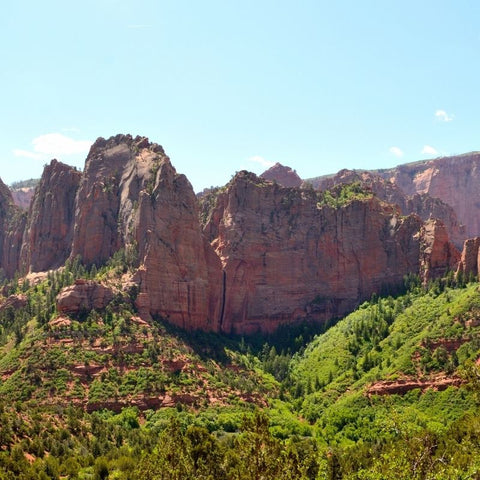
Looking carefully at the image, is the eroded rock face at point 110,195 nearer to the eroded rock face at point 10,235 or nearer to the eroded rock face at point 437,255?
the eroded rock face at point 10,235

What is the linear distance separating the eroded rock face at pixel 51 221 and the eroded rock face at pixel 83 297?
118 ft

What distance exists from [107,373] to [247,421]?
189 feet

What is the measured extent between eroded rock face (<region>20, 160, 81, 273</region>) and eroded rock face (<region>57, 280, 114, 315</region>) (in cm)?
3607

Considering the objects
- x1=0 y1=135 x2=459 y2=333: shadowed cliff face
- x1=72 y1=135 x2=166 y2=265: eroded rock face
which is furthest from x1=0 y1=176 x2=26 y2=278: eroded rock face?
x1=72 y1=135 x2=166 y2=265: eroded rock face

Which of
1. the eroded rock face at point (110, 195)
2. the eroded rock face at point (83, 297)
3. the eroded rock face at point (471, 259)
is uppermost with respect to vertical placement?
the eroded rock face at point (110, 195)

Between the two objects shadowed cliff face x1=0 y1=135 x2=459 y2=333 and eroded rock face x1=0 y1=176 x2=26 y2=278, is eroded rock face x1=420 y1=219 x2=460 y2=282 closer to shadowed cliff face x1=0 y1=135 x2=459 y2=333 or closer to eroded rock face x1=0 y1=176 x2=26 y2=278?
shadowed cliff face x1=0 y1=135 x2=459 y2=333

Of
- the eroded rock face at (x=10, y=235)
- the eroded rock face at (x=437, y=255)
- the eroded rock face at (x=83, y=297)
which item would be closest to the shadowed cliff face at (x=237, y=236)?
the eroded rock face at (x=437, y=255)

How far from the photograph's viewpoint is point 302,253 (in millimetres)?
141125

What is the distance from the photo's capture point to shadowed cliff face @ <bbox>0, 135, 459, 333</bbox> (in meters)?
120

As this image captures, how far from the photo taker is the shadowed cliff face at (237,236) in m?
120

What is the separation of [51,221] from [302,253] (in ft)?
188

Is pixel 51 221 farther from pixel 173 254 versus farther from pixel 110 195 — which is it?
pixel 173 254

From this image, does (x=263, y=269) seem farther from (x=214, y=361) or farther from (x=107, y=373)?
(x=107, y=373)

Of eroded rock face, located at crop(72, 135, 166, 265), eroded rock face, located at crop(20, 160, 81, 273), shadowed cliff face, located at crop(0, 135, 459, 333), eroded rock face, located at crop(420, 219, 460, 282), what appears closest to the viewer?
shadowed cliff face, located at crop(0, 135, 459, 333)
